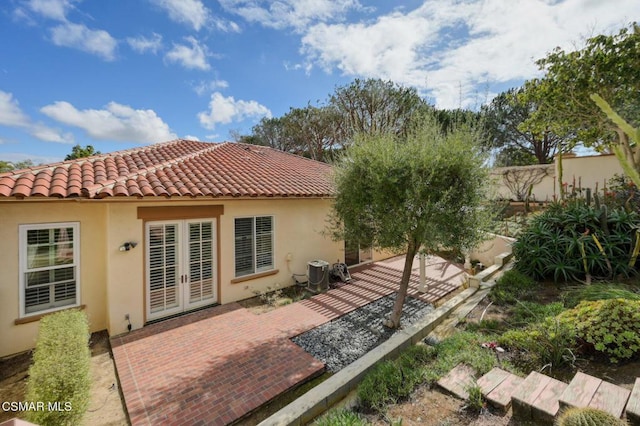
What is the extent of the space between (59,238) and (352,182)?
8299mm

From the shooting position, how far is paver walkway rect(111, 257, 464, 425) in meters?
5.09

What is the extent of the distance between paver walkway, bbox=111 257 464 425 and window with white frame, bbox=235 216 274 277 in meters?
1.57

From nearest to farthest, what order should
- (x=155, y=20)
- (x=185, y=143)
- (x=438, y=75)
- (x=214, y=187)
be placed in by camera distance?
(x=214, y=187)
(x=438, y=75)
(x=155, y=20)
(x=185, y=143)

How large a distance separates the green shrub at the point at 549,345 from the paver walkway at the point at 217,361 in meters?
4.18

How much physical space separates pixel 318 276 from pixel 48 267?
8429 mm

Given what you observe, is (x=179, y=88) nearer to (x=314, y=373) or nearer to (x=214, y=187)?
(x=214, y=187)

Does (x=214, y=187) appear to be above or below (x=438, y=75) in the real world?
below

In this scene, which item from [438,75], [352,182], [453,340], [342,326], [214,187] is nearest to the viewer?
[453,340]

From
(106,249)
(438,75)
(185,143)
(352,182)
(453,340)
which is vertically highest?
(438,75)

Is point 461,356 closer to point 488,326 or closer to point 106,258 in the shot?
point 488,326

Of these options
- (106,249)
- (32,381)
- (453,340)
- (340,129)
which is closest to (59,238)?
(106,249)

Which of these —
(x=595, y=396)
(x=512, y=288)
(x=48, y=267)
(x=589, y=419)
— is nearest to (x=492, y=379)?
(x=595, y=396)

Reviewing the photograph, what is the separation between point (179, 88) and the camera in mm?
19203

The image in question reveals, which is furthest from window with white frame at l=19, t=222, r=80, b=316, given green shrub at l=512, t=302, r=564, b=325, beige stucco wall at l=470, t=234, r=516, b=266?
beige stucco wall at l=470, t=234, r=516, b=266
